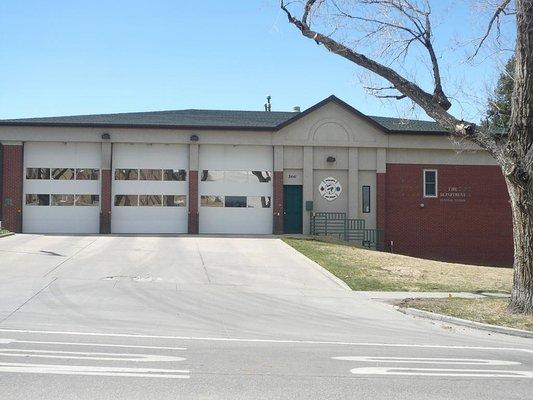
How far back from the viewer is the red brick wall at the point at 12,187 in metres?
26.6

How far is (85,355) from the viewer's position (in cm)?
738

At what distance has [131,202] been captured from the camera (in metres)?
27.4

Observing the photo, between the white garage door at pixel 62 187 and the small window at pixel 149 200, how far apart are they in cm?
197

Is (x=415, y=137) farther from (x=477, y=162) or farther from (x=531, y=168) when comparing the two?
(x=531, y=168)

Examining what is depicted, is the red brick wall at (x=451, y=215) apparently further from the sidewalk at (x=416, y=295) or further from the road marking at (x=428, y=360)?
the road marking at (x=428, y=360)

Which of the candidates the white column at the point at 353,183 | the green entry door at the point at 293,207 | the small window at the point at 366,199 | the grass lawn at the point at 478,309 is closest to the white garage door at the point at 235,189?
the green entry door at the point at 293,207

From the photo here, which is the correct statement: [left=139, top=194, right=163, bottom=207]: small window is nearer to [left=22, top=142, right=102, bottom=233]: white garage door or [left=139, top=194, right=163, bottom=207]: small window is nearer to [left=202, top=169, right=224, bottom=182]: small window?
[left=22, top=142, right=102, bottom=233]: white garage door

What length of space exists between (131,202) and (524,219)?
1948 cm

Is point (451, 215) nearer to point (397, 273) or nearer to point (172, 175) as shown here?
point (397, 273)

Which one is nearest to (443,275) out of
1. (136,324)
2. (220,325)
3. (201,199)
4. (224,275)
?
(224,275)

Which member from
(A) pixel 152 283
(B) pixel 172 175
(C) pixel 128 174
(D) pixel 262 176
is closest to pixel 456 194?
(D) pixel 262 176

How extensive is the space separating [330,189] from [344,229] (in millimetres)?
2023

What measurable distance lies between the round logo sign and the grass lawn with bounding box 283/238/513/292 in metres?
5.39

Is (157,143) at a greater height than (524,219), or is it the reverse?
(157,143)
